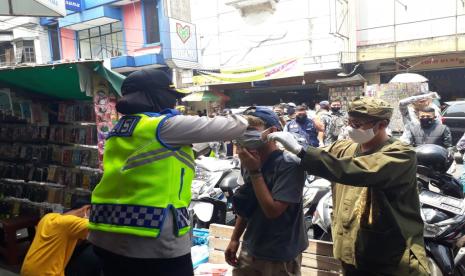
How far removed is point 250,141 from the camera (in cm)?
216

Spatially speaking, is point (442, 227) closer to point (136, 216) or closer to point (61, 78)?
point (136, 216)

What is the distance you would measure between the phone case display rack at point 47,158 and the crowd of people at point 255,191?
2726 millimetres

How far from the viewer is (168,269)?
75.3 inches

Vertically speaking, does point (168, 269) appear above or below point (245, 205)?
below

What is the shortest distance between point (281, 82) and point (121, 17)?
9525mm

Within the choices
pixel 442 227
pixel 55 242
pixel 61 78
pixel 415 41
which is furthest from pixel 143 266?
pixel 415 41

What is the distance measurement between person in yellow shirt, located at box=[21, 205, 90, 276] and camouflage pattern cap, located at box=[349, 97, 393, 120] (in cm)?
221

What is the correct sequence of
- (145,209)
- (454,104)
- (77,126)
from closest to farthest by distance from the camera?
(145,209) → (77,126) → (454,104)

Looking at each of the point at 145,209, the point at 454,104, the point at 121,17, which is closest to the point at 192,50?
the point at 121,17

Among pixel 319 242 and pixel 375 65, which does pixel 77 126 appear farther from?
pixel 375 65

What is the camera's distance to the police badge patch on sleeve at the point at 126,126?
192cm

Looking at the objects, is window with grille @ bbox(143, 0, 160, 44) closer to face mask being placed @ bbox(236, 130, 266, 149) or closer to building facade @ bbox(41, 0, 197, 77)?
building facade @ bbox(41, 0, 197, 77)

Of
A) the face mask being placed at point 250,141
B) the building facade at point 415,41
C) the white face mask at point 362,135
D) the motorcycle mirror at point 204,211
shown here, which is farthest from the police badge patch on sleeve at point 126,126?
the building facade at point 415,41

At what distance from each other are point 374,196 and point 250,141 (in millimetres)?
699
